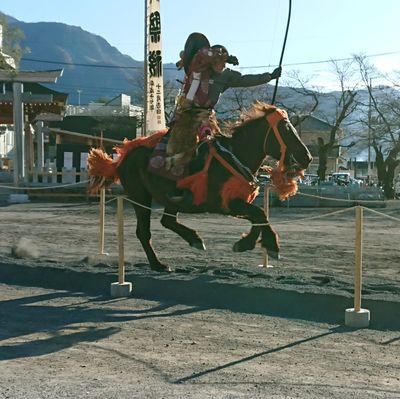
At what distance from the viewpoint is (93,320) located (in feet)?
26.5

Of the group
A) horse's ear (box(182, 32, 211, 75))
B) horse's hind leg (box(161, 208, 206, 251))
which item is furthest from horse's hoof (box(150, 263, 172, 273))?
horse's ear (box(182, 32, 211, 75))

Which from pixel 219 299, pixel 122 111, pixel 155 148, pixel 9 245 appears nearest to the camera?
pixel 219 299

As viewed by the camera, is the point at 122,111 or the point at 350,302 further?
the point at 122,111

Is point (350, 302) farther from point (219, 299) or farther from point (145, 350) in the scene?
point (145, 350)

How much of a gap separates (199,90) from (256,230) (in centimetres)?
199

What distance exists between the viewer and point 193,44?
32.4 feet

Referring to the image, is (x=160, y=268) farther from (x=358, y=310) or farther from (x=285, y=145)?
(x=358, y=310)

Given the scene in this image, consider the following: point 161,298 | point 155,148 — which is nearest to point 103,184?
point 155,148

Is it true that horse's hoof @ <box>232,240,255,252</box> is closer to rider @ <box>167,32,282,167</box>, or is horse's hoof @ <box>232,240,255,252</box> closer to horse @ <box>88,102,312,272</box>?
horse @ <box>88,102,312,272</box>

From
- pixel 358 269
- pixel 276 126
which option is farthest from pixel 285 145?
pixel 358 269

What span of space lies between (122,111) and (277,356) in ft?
193

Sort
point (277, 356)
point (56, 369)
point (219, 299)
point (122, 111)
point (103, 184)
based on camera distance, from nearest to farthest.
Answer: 1. point (56, 369)
2. point (277, 356)
3. point (219, 299)
4. point (103, 184)
5. point (122, 111)

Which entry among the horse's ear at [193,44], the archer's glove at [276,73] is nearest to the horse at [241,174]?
the archer's glove at [276,73]

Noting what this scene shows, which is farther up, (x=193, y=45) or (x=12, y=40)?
(x=12, y=40)
